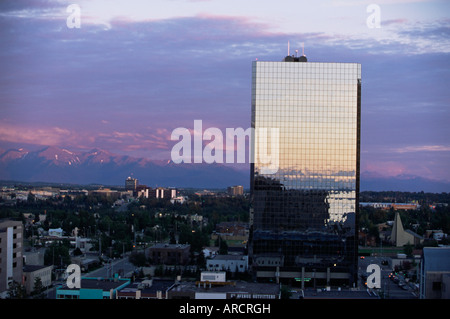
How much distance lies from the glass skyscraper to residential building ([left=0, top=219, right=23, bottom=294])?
11.1 feet

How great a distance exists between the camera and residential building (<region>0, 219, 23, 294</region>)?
6.45 metres

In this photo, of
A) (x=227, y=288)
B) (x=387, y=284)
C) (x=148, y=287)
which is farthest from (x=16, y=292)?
(x=387, y=284)

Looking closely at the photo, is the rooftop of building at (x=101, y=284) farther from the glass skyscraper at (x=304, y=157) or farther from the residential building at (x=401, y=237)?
the residential building at (x=401, y=237)

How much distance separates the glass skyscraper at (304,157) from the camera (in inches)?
327

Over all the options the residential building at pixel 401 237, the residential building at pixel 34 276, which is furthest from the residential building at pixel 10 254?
the residential building at pixel 401 237

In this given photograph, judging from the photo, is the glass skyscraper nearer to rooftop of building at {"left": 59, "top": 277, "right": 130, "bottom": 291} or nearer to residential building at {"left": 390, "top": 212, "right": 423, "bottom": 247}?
rooftop of building at {"left": 59, "top": 277, "right": 130, "bottom": 291}

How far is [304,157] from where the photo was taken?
8414 millimetres

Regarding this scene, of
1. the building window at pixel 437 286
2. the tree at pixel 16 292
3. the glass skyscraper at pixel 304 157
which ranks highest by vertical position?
the glass skyscraper at pixel 304 157

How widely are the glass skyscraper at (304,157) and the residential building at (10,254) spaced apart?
3.40 meters

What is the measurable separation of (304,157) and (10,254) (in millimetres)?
4512

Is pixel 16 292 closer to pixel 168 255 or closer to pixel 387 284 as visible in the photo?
pixel 168 255

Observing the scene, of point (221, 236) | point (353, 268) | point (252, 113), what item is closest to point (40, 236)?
point (221, 236)

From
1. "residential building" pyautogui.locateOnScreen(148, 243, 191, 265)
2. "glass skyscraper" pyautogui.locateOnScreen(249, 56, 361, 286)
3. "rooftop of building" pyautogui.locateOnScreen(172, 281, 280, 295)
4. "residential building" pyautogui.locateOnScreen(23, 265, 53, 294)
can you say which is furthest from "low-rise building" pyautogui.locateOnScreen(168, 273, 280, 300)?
"residential building" pyautogui.locateOnScreen(148, 243, 191, 265)
